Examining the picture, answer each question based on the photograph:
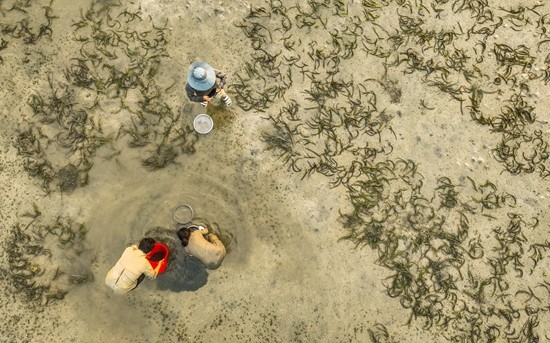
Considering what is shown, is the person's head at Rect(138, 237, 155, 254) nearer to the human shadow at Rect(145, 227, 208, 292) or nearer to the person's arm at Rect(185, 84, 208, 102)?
the human shadow at Rect(145, 227, 208, 292)

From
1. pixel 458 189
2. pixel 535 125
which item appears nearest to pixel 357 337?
pixel 458 189

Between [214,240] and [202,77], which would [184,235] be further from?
[202,77]

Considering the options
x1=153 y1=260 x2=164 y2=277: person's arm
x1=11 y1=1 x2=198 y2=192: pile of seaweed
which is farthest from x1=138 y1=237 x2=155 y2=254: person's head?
x1=11 y1=1 x2=198 y2=192: pile of seaweed

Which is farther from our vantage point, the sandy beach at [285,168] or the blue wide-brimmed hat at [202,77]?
the sandy beach at [285,168]

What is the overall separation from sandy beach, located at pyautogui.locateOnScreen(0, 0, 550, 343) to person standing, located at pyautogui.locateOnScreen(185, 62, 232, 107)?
16 centimetres

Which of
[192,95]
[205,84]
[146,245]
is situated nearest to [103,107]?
[192,95]

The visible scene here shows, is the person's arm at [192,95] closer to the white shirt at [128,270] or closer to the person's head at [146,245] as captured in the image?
the person's head at [146,245]

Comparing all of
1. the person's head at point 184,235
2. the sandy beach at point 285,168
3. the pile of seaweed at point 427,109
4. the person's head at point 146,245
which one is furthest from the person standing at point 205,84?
the person's head at point 146,245

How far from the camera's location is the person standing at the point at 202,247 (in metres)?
5.75

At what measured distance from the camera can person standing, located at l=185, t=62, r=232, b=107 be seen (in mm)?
5793

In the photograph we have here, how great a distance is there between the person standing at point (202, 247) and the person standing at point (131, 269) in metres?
0.48

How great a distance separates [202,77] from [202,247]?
2.38 m

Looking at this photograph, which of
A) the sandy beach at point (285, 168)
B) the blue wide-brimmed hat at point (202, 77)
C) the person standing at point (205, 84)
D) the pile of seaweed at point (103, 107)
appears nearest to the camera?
the blue wide-brimmed hat at point (202, 77)

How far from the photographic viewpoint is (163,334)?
6102 mm
